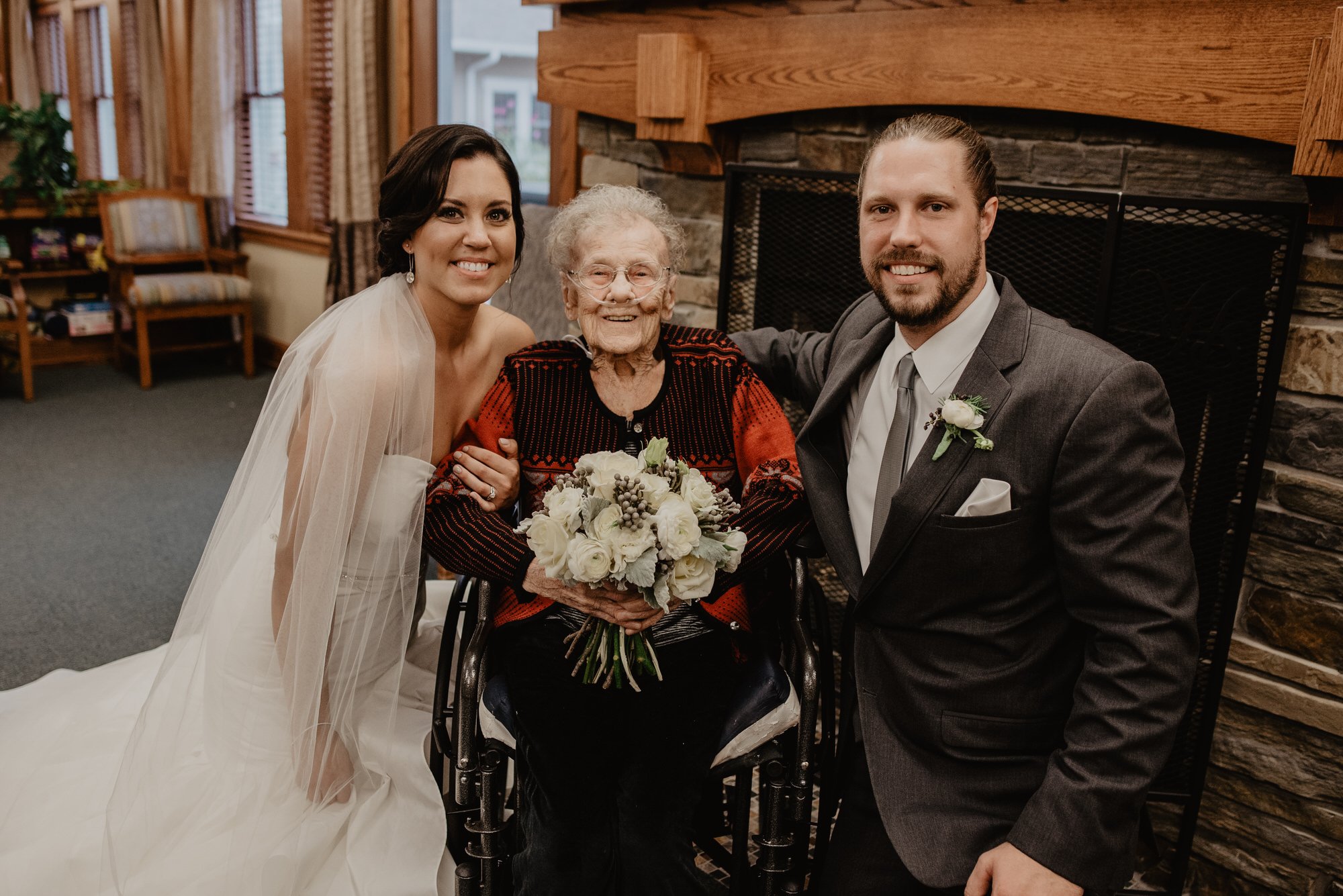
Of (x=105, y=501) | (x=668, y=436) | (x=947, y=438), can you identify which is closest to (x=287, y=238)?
(x=105, y=501)

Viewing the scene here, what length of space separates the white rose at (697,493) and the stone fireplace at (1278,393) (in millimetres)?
1273

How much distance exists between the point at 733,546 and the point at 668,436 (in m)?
0.37

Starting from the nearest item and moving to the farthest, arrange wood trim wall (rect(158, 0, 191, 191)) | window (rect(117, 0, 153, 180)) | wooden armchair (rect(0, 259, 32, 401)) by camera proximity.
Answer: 1. wooden armchair (rect(0, 259, 32, 401))
2. wood trim wall (rect(158, 0, 191, 191))
3. window (rect(117, 0, 153, 180))

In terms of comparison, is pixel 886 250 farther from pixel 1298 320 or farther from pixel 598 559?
pixel 1298 320

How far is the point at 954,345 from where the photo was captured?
1.68 metres

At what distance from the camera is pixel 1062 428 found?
1511 mm

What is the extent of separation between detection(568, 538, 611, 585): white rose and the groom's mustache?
662 mm

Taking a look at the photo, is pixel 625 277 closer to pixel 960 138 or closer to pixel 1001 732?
pixel 960 138

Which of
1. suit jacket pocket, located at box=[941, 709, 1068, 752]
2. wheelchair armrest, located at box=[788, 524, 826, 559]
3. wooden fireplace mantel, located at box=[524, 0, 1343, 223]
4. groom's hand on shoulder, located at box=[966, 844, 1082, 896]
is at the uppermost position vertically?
wooden fireplace mantel, located at box=[524, 0, 1343, 223]

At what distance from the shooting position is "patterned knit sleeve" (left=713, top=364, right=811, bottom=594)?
1.88 m

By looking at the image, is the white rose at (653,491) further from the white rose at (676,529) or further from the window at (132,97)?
the window at (132,97)

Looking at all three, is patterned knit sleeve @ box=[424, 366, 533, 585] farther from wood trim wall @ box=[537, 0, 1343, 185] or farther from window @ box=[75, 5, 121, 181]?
window @ box=[75, 5, 121, 181]

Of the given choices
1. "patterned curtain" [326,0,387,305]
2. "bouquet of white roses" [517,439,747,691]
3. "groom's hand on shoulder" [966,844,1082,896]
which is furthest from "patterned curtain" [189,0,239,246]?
"groom's hand on shoulder" [966,844,1082,896]

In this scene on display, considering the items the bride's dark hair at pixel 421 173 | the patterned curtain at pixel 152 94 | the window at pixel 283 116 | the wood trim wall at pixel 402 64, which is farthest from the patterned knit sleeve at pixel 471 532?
the patterned curtain at pixel 152 94
